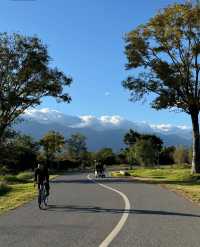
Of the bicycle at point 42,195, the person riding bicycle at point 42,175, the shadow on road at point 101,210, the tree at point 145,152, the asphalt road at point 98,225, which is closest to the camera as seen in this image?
the asphalt road at point 98,225

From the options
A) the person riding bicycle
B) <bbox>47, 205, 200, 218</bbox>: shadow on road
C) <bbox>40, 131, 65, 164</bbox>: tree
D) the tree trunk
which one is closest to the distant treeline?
<bbox>40, 131, 65, 164</bbox>: tree

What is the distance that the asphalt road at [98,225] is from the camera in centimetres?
1086

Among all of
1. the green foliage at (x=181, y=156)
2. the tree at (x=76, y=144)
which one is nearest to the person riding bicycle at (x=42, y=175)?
the green foliage at (x=181, y=156)

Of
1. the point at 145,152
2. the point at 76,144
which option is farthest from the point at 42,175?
the point at 76,144

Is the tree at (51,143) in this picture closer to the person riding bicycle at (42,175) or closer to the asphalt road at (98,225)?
the person riding bicycle at (42,175)

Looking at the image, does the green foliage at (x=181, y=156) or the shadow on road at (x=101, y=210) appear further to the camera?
the green foliage at (x=181, y=156)

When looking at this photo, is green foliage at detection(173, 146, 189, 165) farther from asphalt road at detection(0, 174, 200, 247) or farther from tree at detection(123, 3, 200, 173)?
asphalt road at detection(0, 174, 200, 247)

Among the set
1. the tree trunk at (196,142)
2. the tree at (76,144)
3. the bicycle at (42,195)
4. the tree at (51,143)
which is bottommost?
the bicycle at (42,195)

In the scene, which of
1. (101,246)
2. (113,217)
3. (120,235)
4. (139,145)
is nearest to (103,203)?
(113,217)

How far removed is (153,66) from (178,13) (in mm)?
4965

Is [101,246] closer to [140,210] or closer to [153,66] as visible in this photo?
[140,210]

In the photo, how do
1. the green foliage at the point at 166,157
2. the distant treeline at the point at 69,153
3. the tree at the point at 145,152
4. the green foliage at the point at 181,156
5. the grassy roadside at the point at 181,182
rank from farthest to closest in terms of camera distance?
the green foliage at the point at 166,157 → the green foliage at the point at 181,156 → the tree at the point at 145,152 → the distant treeline at the point at 69,153 → the grassy roadside at the point at 181,182

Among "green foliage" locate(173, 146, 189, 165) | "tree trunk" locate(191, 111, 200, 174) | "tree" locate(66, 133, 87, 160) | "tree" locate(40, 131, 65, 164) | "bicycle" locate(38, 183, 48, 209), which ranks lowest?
"bicycle" locate(38, 183, 48, 209)

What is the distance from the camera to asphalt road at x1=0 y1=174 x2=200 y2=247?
428 inches
